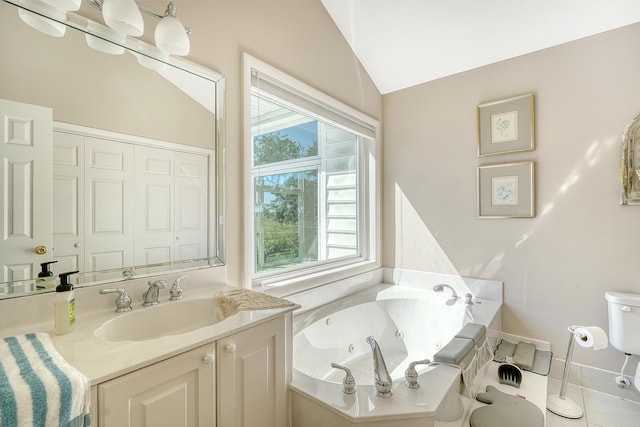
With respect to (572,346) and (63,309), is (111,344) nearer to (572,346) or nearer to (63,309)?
(63,309)

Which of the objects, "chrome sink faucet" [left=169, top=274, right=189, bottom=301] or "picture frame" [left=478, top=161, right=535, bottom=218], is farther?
"picture frame" [left=478, top=161, right=535, bottom=218]

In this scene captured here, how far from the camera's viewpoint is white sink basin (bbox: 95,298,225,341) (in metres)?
1.17

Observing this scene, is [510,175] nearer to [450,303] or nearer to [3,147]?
[450,303]

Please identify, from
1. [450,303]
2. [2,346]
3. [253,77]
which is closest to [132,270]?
[2,346]

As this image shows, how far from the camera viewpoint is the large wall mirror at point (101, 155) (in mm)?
1058

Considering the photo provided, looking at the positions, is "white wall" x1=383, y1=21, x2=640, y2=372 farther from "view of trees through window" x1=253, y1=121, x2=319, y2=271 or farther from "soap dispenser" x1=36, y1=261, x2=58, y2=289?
"soap dispenser" x1=36, y1=261, x2=58, y2=289

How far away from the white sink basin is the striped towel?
0.98 feet

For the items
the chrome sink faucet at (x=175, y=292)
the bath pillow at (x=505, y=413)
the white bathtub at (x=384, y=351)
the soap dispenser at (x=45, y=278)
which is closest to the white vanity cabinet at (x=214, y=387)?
the white bathtub at (x=384, y=351)

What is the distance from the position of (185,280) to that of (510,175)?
238 cm

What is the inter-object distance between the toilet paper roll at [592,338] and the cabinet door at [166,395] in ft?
6.56

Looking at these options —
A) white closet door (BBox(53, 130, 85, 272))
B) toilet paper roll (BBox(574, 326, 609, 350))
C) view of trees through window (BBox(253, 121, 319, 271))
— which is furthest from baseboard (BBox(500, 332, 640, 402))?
white closet door (BBox(53, 130, 85, 272))

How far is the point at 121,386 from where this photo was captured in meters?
0.81

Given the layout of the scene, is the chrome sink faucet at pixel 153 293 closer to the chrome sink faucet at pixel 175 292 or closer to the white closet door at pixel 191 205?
the chrome sink faucet at pixel 175 292

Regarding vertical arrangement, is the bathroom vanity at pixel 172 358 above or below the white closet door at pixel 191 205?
below
